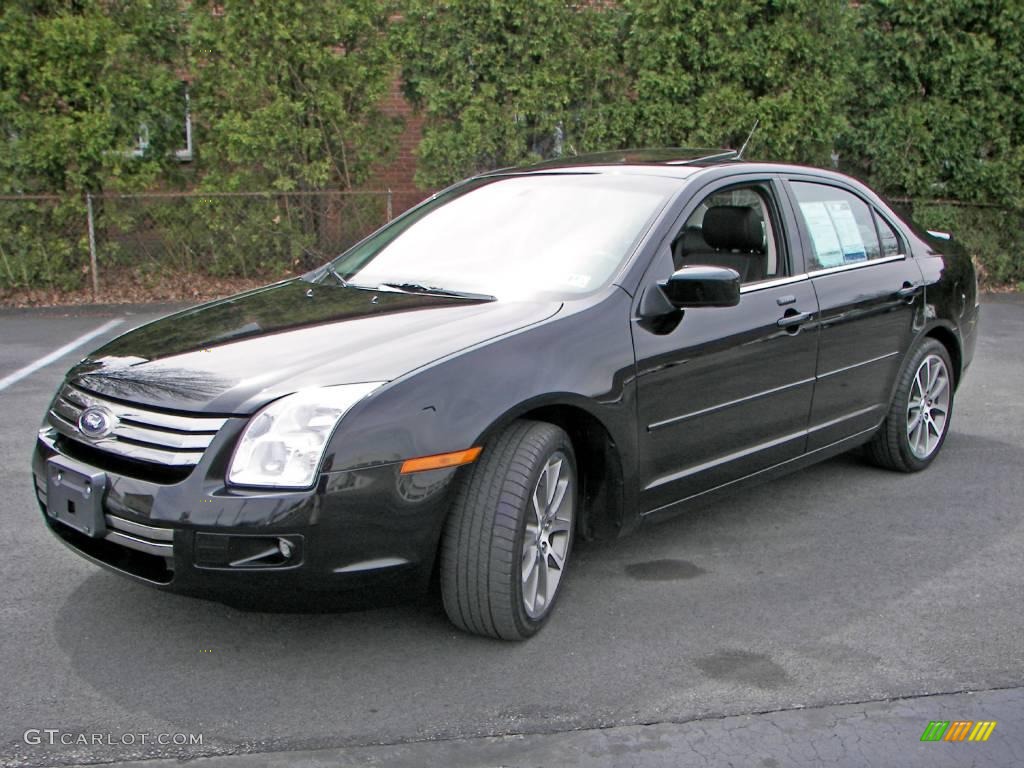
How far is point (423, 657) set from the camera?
3664 millimetres

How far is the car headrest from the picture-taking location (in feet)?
15.8

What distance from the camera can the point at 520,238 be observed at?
14.8ft

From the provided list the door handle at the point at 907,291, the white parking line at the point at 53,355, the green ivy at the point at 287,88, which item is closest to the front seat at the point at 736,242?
the door handle at the point at 907,291

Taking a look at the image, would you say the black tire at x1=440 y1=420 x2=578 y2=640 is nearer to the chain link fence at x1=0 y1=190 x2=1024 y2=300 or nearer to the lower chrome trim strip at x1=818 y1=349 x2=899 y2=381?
the lower chrome trim strip at x1=818 y1=349 x2=899 y2=381

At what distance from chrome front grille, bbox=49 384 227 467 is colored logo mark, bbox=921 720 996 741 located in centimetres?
227

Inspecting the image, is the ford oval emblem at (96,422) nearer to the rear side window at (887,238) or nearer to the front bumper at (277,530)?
the front bumper at (277,530)

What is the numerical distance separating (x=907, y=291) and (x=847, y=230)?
18.6 inches

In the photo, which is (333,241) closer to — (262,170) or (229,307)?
(262,170)

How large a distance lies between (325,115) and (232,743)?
32.2 ft

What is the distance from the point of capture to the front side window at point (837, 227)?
199 inches

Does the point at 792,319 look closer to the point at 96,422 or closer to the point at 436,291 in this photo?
the point at 436,291

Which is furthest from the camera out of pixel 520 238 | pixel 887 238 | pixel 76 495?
pixel 887 238

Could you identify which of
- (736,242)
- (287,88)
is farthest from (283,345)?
(287,88)

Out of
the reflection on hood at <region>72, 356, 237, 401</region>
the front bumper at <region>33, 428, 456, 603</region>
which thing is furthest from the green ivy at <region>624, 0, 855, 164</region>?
the front bumper at <region>33, 428, 456, 603</region>
